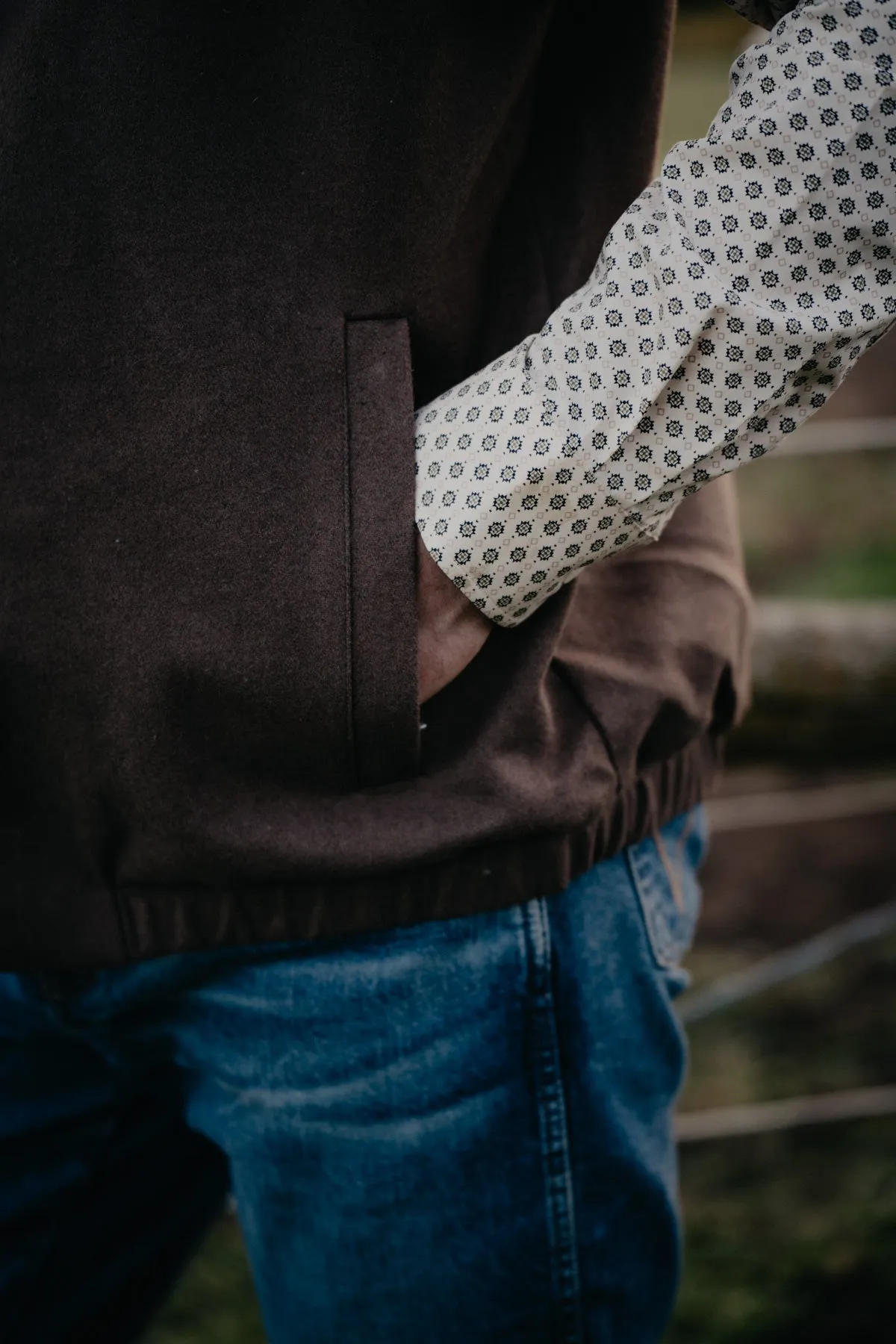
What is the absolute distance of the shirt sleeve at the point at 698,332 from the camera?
2.22 ft

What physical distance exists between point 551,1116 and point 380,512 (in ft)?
1.56

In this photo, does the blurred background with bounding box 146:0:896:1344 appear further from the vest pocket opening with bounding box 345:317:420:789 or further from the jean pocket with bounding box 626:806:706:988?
the vest pocket opening with bounding box 345:317:420:789

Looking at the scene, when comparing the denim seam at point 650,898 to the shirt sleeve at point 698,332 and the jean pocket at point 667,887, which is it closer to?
the jean pocket at point 667,887

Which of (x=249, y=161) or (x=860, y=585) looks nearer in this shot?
(x=249, y=161)

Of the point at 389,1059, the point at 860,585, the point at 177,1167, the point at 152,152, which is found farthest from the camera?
the point at 860,585

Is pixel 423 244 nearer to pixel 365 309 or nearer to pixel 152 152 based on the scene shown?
pixel 365 309

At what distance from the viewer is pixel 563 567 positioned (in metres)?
0.78

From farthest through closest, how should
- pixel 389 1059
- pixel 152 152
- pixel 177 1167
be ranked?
pixel 177 1167, pixel 389 1059, pixel 152 152

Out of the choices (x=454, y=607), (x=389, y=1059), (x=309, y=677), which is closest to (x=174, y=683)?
(x=309, y=677)

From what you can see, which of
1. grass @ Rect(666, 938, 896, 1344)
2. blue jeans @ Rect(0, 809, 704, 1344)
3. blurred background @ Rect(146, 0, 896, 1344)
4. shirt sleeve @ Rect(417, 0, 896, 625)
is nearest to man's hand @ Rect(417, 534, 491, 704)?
shirt sleeve @ Rect(417, 0, 896, 625)

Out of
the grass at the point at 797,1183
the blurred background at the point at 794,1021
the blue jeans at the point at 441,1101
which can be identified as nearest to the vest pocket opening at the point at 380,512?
the blue jeans at the point at 441,1101

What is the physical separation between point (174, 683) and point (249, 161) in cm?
35

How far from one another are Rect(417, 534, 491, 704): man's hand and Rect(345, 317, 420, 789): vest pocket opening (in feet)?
0.08

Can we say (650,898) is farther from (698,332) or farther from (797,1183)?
(797,1183)
